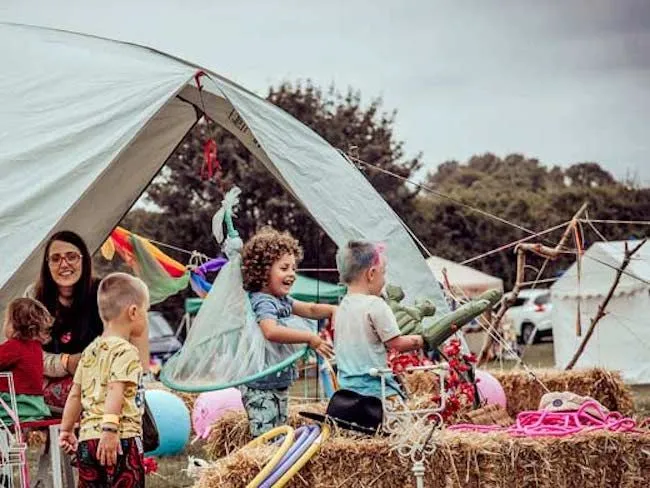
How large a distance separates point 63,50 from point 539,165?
50.4 metres

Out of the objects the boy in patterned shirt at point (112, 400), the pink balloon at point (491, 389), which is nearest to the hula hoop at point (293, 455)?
the boy in patterned shirt at point (112, 400)

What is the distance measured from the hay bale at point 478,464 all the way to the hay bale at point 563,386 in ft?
13.7

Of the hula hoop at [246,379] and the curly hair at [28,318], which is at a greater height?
the curly hair at [28,318]

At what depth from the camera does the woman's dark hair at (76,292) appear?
6.96 meters

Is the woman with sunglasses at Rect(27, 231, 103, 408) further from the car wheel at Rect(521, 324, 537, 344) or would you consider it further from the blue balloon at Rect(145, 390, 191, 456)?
the car wheel at Rect(521, 324, 537, 344)

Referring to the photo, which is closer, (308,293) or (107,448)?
(107,448)

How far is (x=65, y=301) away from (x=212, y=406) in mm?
4320

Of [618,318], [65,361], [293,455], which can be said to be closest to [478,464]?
[293,455]

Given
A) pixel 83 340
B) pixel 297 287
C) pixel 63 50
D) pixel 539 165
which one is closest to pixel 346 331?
pixel 83 340

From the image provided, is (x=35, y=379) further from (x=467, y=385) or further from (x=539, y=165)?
(x=539, y=165)

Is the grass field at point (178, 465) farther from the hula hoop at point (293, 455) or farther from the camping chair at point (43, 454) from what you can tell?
the hula hoop at point (293, 455)

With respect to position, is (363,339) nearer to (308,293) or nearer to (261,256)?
(261,256)

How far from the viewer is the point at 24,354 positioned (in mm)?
6562

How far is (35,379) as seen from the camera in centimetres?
660
